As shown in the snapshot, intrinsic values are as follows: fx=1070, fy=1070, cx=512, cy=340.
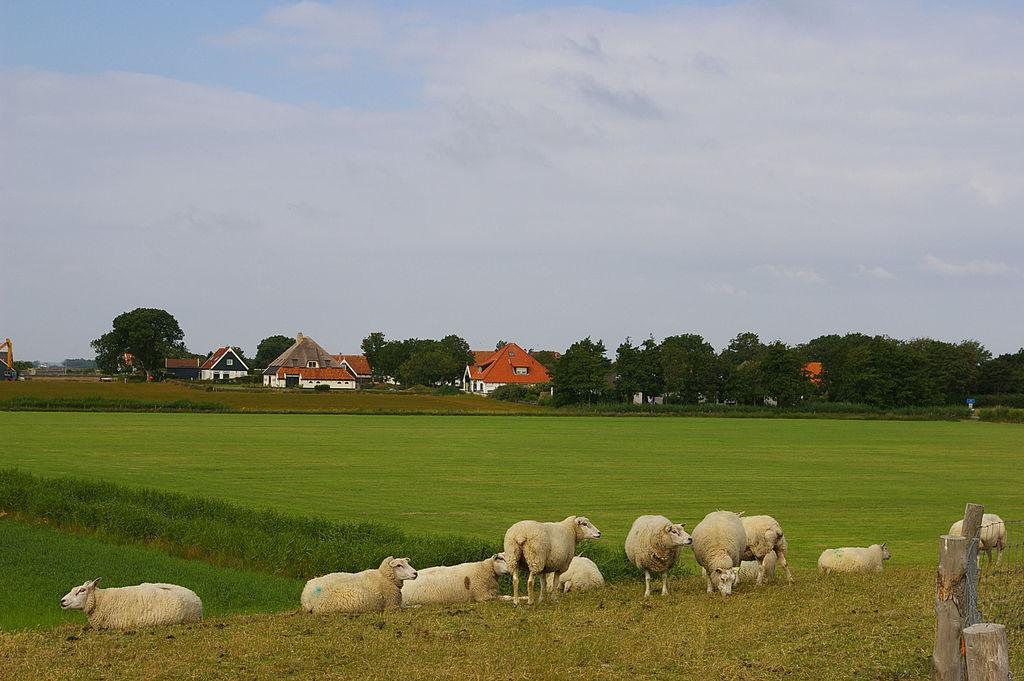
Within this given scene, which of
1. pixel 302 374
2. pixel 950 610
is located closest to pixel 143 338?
pixel 302 374

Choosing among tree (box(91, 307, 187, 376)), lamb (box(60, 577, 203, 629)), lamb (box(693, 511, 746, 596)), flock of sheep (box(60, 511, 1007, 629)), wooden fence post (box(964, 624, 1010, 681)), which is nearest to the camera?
wooden fence post (box(964, 624, 1010, 681))

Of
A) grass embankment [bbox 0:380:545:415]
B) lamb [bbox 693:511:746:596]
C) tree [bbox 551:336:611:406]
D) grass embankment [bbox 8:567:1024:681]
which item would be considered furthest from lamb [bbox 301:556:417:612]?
tree [bbox 551:336:611:406]

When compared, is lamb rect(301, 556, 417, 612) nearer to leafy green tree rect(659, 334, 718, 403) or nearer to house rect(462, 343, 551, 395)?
leafy green tree rect(659, 334, 718, 403)

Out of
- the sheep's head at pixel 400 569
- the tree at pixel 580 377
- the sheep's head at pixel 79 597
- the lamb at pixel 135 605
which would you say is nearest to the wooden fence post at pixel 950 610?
the sheep's head at pixel 400 569

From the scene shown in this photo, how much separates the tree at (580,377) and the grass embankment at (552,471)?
49523mm

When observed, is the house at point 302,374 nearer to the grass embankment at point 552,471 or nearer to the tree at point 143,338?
the tree at point 143,338

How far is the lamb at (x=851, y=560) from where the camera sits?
2050cm

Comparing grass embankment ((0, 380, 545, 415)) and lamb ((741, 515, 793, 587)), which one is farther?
grass embankment ((0, 380, 545, 415))

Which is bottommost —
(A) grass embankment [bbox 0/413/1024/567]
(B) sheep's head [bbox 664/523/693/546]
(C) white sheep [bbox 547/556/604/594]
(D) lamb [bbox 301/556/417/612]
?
(A) grass embankment [bbox 0/413/1024/567]

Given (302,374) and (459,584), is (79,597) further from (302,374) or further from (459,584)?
(302,374)

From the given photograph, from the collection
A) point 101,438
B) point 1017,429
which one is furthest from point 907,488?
point 1017,429

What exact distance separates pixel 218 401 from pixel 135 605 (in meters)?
102

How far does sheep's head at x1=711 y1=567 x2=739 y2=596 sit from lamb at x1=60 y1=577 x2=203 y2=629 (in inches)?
315

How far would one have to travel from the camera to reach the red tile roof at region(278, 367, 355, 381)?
191 meters
